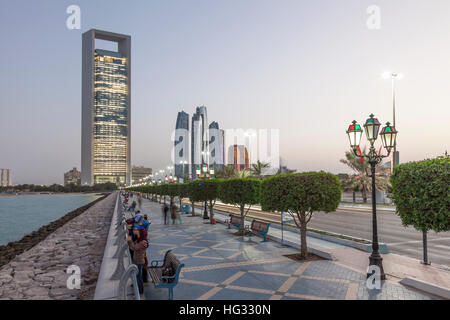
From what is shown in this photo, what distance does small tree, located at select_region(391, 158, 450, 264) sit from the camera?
293 inches

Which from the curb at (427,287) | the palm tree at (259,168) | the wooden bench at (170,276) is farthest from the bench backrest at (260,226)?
the palm tree at (259,168)

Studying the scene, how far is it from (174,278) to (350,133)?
766 centimetres

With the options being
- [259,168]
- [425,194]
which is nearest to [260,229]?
[425,194]

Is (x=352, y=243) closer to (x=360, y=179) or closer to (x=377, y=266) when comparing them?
(x=377, y=266)

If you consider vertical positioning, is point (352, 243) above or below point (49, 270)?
above

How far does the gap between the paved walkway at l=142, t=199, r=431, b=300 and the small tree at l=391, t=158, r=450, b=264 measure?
2.03m

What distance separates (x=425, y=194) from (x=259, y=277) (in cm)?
541

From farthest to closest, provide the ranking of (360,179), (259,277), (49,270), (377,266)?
(360,179), (49,270), (259,277), (377,266)

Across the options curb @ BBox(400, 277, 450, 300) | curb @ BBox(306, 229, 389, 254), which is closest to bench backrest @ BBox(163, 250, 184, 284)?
curb @ BBox(400, 277, 450, 300)

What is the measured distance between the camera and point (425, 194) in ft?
25.4

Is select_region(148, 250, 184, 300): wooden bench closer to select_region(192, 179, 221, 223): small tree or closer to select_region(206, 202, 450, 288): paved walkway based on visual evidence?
select_region(206, 202, 450, 288): paved walkway

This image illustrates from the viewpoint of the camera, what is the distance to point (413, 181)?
825 cm
